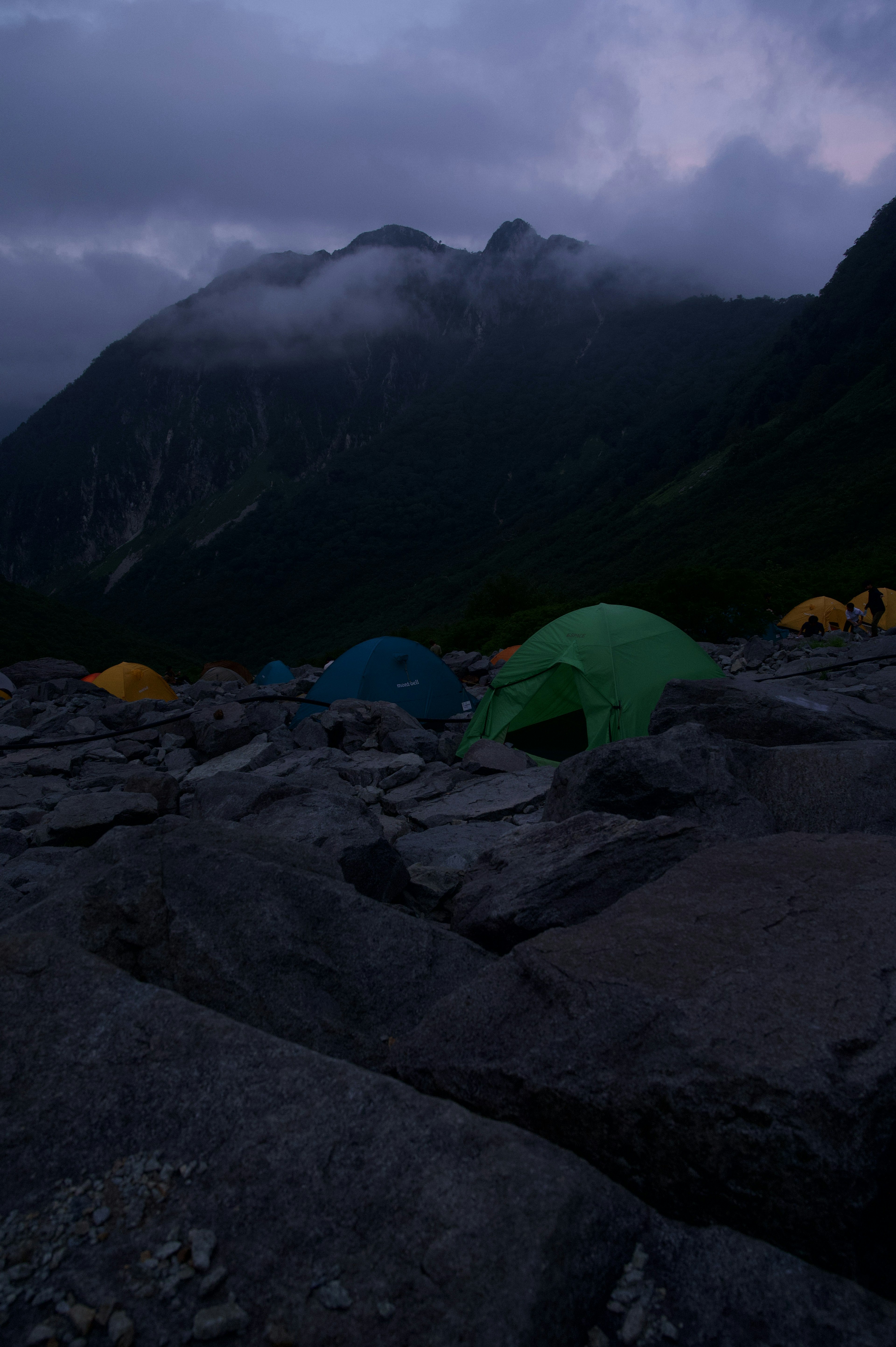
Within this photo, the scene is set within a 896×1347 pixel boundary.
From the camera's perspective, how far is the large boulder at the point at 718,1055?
2115 mm

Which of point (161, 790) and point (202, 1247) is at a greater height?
point (202, 1247)

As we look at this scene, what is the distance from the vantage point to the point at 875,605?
23609mm

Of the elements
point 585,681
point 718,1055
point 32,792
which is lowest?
point 32,792

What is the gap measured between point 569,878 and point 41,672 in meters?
26.9

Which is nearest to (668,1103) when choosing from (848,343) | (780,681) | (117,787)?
(117,787)

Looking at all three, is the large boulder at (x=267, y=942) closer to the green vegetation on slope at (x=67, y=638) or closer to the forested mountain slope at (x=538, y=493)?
the green vegetation on slope at (x=67, y=638)

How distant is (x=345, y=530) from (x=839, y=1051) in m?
151

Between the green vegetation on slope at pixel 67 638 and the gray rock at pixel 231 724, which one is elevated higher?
the gray rock at pixel 231 724

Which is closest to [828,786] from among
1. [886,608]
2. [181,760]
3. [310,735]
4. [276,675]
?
[310,735]

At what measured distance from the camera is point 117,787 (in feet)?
32.4

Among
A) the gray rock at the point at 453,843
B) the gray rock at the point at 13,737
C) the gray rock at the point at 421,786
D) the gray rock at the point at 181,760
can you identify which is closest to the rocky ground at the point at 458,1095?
the gray rock at the point at 453,843

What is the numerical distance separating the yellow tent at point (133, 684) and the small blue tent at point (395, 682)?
30.1 ft

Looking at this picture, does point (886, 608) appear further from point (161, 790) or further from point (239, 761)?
point (161, 790)

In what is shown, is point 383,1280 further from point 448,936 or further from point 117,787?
point 117,787
